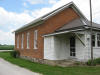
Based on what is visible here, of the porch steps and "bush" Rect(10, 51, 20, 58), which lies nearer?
the porch steps

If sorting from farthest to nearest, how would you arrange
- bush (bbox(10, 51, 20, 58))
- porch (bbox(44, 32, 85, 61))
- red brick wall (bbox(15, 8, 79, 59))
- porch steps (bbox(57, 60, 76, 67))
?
bush (bbox(10, 51, 20, 58)), red brick wall (bbox(15, 8, 79, 59)), porch (bbox(44, 32, 85, 61)), porch steps (bbox(57, 60, 76, 67))

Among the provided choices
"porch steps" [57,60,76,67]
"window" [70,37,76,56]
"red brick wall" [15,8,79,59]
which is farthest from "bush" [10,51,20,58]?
"window" [70,37,76,56]

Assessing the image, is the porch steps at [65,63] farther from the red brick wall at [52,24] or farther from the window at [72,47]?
the red brick wall at [52,24]

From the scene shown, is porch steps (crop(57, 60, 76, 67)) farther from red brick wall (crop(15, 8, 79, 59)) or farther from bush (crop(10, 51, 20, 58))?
bush (crop(10, 51, 20, 58))

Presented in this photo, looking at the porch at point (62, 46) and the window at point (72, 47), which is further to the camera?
the window at point (72, 47)

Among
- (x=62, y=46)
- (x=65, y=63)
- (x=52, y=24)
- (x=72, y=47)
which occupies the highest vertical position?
(x=52, y=24)

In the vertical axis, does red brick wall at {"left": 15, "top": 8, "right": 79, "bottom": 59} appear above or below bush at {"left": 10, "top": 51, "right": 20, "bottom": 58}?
above

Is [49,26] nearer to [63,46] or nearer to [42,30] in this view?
[42,30]

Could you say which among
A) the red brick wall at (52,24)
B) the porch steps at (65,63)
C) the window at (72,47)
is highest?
the red brick wall at (52,24)

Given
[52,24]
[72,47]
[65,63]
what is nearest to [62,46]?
[72,47]

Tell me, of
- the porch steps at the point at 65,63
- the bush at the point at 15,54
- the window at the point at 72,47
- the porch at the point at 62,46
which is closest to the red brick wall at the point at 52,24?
A: the porch at the point at 62,46

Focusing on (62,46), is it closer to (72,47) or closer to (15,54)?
(72,47)

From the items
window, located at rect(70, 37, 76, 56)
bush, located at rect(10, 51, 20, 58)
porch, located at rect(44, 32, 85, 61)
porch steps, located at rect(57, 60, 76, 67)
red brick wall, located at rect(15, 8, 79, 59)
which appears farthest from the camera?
bush, located at rect(10, 51, 20, 58)

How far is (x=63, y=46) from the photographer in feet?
51.8
